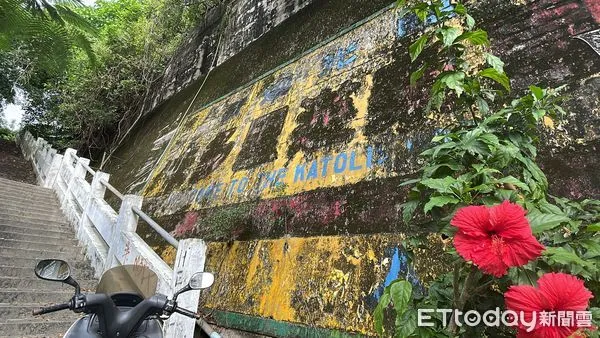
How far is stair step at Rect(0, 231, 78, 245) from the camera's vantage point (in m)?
4.99

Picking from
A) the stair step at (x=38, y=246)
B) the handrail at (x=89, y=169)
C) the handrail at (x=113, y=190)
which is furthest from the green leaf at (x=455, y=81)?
the handrail at (x=89, y=169)

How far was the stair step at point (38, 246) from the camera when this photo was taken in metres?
4.76

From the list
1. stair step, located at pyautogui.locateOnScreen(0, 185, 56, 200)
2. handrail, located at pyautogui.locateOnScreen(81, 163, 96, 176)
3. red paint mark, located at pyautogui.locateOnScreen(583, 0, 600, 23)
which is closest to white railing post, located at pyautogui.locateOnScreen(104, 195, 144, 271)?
handrail, located at pyautogui.locateOnScreen(81, 163, 96, 176)

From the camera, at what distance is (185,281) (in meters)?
2.62

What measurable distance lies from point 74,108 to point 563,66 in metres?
11.7

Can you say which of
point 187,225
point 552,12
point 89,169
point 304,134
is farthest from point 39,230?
point 552,12

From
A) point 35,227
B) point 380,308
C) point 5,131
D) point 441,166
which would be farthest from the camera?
point 5,131

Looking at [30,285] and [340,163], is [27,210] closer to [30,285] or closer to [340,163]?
[30,285]

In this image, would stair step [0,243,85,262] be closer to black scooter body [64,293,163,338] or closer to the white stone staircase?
the white stone staircase

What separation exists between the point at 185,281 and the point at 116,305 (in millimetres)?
983

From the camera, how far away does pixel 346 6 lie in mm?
5359

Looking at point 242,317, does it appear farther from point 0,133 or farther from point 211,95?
point 0,133

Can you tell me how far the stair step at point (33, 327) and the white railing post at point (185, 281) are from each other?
145 cm

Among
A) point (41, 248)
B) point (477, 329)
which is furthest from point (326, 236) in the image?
point (41, 248)
